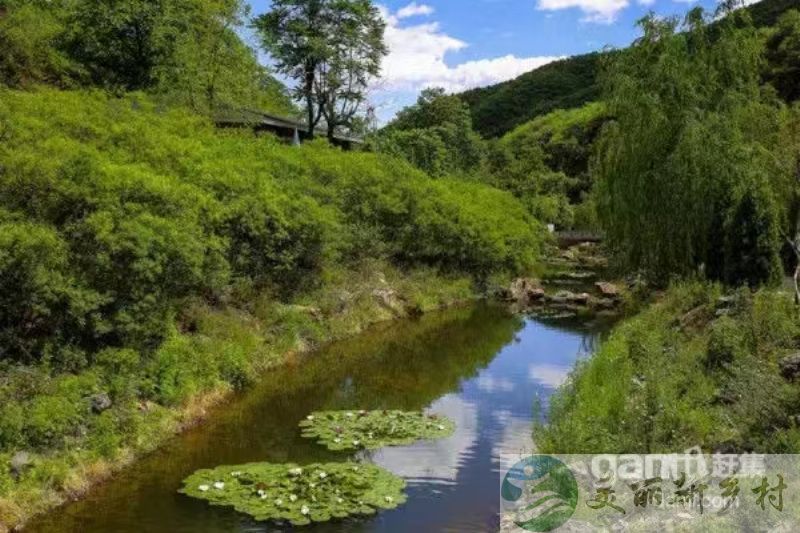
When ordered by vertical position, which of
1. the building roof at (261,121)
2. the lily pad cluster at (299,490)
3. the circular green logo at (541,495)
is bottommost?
the lily pad cluster at (299,490)

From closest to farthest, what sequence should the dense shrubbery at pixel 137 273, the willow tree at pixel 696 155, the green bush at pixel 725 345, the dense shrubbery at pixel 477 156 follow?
the dense shrubbery at pixel 137 273, the green bush at pixel 725 345, the willow tree at pixel 696 155, the dense shrubbery at pixel 477 156

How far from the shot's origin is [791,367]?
11414 mm

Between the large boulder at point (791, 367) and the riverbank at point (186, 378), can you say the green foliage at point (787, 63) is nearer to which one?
the riverbank at point (186, 378)

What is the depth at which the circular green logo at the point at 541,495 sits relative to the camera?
A: 9805mm

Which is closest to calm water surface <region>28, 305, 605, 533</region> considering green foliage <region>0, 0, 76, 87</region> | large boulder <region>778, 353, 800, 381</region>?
large boulder <region>778, 353, 800, 381</region>

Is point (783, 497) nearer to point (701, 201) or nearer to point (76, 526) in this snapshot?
point (76, 526)

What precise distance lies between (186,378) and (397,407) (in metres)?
5.10

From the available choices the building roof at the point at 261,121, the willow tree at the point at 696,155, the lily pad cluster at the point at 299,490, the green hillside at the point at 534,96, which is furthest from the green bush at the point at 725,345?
the green hillside at the point at 534,96

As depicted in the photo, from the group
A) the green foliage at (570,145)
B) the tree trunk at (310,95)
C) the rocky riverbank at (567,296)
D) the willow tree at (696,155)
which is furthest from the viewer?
the green foliage at (570,145)

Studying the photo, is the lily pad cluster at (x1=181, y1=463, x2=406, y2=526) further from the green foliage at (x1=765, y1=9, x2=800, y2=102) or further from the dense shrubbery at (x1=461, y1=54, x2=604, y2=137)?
the dense shrubbery at (x1=461, y1=54, x2=604, y2=137)

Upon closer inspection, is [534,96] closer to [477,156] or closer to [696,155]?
[477,156]

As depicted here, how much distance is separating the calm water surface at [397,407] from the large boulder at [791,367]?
196 inches

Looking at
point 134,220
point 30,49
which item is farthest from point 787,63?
point 134,220

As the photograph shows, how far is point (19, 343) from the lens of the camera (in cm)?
1289
